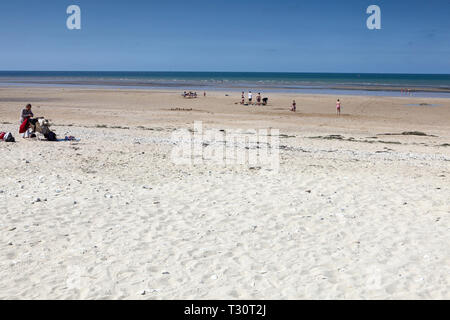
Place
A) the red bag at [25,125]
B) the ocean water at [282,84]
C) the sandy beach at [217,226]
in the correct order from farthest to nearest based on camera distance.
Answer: the ocean water at [282,84]
the red bag at [25,125]
the sandy beach at [217,226]

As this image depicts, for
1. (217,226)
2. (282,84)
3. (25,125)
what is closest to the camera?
(217,226)

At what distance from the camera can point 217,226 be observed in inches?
308

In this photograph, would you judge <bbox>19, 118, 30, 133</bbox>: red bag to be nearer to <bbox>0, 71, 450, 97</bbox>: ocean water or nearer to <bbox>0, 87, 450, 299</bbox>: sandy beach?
<bbox>0, 87, 450, 299</bbox>: sandy beach

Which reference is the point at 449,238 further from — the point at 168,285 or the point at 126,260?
the point at 126,260

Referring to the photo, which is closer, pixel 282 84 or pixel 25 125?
pixel 25 125

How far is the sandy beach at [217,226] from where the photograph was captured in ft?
18.7

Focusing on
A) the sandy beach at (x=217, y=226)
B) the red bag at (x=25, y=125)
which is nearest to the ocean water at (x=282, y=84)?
the red bag at (x=25, y=125)

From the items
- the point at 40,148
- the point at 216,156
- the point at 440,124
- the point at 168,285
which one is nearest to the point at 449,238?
the point at 168,285

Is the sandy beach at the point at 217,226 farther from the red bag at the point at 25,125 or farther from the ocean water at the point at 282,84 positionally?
the ocean water at the point at 282,84

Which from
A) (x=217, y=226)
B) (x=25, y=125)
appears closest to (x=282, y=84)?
(x=25, y=125)

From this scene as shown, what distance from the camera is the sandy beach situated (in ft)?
18.7

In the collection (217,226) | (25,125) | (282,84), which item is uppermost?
(282,84)

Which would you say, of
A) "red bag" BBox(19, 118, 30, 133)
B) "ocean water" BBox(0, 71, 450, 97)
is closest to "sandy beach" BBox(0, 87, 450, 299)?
"red bag" BBox(19, 118, 30, 133)

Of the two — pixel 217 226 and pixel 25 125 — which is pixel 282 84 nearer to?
pixel 25 125
